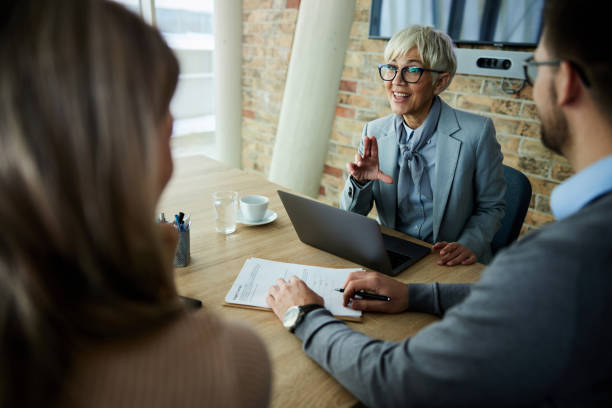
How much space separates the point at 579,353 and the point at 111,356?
0.59 metres

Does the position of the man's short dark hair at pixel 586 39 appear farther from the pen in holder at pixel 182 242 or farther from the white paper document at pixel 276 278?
the pen in holder at pixel 182 242

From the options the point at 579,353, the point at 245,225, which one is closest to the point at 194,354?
the point at 579,353

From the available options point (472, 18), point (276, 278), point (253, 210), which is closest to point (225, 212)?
point (253, 210)

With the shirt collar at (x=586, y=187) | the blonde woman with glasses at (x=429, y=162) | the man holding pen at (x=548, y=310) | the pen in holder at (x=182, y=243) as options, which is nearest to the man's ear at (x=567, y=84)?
the man holding pen at (x=548, y=310)

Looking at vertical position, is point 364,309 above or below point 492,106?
below

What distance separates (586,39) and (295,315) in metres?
0.71

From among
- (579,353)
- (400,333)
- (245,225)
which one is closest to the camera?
(579,353)

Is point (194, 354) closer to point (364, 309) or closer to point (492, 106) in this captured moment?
point (364, 309)

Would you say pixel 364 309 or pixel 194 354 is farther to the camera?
pixel 364 309

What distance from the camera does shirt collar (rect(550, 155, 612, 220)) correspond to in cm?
66

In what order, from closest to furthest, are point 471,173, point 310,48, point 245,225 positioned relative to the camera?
1. point 245,225
2. point 471,173
3. point 310,48

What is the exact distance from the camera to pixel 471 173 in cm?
158

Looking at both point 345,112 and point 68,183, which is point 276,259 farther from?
point 345,112

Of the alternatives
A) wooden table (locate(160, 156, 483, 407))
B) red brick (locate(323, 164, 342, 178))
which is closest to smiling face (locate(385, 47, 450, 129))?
wooden table (locate(160, 156, 483, 407))
